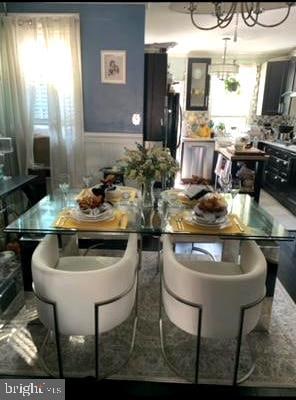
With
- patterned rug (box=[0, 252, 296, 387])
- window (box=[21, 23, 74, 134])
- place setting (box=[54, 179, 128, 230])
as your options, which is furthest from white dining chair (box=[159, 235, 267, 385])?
window (box=[21, 23, 74, 134])

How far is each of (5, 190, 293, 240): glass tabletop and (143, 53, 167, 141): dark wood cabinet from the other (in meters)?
2.28

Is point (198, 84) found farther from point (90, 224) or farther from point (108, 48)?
point (90, 224)

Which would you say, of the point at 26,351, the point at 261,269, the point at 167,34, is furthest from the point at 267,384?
the point at 167,34

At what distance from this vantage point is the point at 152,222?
6.40 ft

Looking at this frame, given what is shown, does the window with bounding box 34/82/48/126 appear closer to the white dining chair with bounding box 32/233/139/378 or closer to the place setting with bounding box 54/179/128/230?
the place setting with bounding box 54/179/128/230

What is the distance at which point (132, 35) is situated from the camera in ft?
11.9

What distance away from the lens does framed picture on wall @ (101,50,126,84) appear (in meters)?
3.68

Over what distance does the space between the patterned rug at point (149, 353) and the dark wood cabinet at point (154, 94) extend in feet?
9.22

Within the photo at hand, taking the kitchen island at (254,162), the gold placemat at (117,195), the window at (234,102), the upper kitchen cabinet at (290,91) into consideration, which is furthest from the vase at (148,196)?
the window at (234,102)

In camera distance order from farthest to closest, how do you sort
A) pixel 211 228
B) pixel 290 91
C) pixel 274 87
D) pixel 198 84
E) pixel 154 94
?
pixel 198 84 < pixel 274 87 < pixel 290 91 < pixel 154 94 < pixel 211 228

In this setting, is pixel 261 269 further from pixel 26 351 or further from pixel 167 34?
pixel 167 34

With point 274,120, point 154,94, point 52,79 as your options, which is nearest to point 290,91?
point 274,120

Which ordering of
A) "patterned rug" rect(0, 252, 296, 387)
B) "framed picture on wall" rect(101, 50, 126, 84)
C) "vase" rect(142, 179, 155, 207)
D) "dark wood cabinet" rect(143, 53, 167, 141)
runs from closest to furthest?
1. "patterned rug" rect(0, 252, 296, 387)
2. "vase" rect(142, 179, 155, 207)
3. "framed picture on wall" rect(101, 50, 126, 84)
4. "dark wood cabinet" rect(143, 53, 167, 141)

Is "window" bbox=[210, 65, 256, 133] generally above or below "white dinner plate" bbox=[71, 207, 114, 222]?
above
